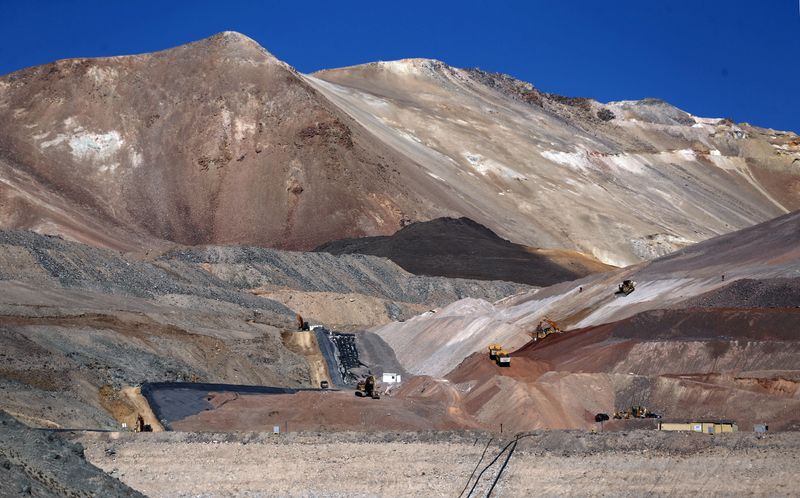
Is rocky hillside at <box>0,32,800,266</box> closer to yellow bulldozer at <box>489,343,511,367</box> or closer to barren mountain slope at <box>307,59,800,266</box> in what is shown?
barren mountain slope at <box>307,59,800,266</box>

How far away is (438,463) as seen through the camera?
2148cm

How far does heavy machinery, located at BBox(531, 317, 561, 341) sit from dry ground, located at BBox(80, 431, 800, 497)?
22.1 m

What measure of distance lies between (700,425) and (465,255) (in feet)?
190

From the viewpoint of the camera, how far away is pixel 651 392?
2958cm

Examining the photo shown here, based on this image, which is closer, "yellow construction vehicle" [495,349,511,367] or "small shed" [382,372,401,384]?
"yellow construction vehicle" [495,349,511,367]

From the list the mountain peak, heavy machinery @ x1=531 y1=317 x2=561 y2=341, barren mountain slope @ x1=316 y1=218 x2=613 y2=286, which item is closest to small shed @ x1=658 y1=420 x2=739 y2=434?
heavy machinery @ x1=531 y1=317 x2=561 y2=341

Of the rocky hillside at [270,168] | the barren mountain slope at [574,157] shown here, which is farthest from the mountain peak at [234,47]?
the barren mountain slope at [574,157]

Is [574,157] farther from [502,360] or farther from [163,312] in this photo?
[502,360]

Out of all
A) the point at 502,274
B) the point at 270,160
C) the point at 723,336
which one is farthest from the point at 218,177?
the point at 723,336

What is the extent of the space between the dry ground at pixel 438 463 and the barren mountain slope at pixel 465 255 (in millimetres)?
56845

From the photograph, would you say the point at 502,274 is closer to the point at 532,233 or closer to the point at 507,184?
the point at 532,233

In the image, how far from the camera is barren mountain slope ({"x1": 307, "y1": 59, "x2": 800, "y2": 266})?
333ft

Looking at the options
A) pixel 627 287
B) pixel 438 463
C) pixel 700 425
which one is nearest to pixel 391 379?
pixel 627 287

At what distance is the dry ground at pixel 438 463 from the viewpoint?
65.9ft
